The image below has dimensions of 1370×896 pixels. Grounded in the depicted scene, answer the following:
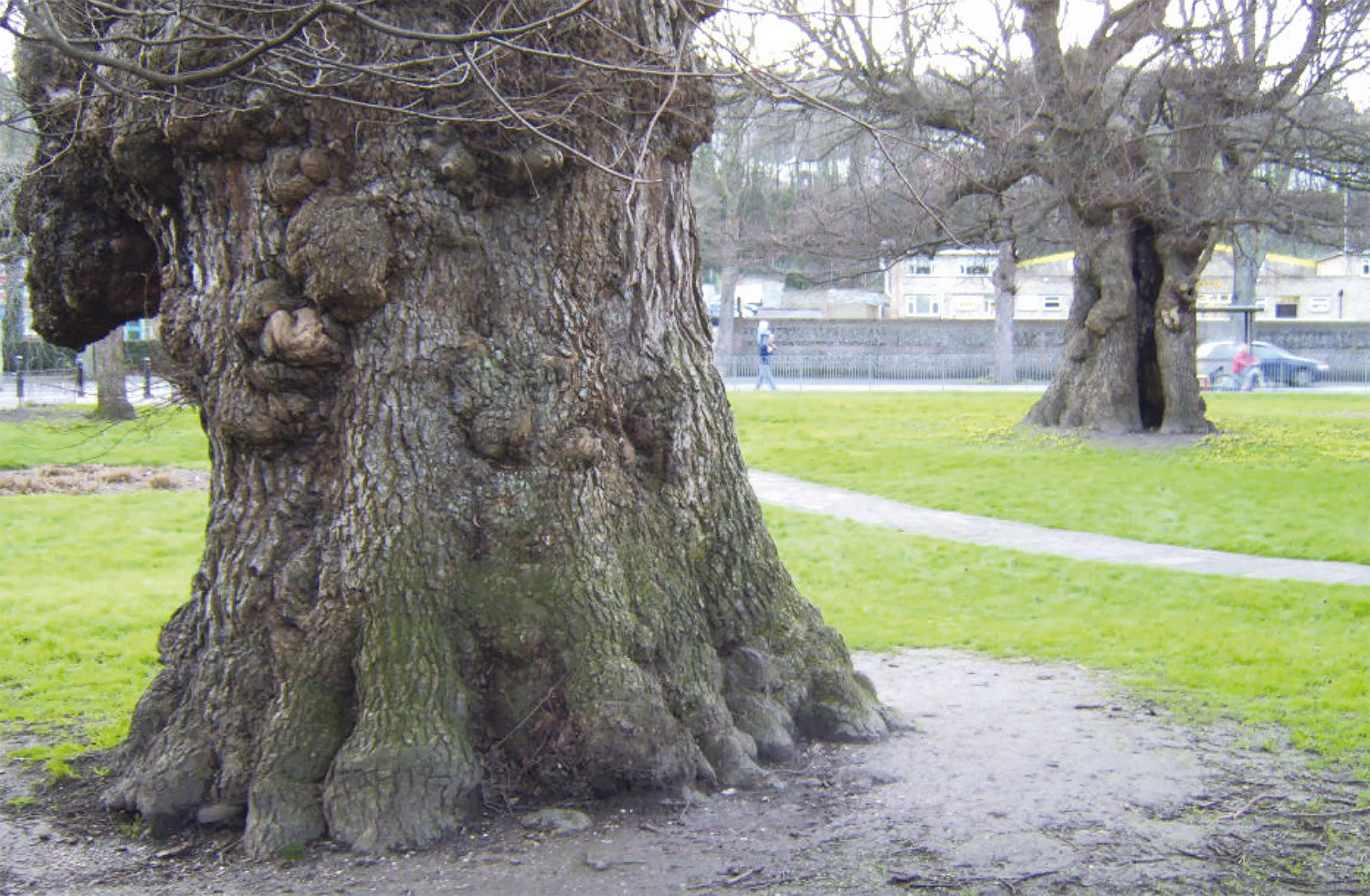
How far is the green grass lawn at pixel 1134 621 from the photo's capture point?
6.73m

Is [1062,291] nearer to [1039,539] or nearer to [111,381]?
[111,381]

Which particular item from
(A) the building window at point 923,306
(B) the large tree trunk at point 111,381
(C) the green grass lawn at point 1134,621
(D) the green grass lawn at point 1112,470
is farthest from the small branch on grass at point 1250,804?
(A) the building window at point 923,306

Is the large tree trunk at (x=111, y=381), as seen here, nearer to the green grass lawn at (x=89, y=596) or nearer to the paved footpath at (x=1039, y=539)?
the green grass lawn at (x=89, y=596)

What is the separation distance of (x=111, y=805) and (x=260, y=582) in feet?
3.40

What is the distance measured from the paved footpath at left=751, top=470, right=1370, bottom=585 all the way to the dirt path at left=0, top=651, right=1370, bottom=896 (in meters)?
5.64

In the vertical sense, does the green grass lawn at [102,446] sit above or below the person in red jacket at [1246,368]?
below

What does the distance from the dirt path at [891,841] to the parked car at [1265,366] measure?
31.7 metres

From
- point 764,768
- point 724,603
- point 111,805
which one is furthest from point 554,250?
point 111,805

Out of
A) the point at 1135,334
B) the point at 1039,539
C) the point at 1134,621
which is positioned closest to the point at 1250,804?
the point at 1134,621

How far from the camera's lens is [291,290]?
498cm

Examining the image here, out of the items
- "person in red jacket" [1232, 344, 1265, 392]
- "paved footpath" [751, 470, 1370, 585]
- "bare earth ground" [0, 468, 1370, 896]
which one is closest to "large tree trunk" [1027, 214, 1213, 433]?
"paved footpath" [751, 470, 1370, 585]

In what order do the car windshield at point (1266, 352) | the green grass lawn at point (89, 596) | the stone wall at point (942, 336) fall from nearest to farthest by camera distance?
1. the green grass lawn at point (89, 596)
2. the car windshield at point (1266, 352)
3. the stone wall at point (942, 336)

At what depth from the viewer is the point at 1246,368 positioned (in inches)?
1374

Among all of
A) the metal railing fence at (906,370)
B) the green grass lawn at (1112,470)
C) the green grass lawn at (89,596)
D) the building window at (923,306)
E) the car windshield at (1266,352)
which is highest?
the building window at (923,306)
